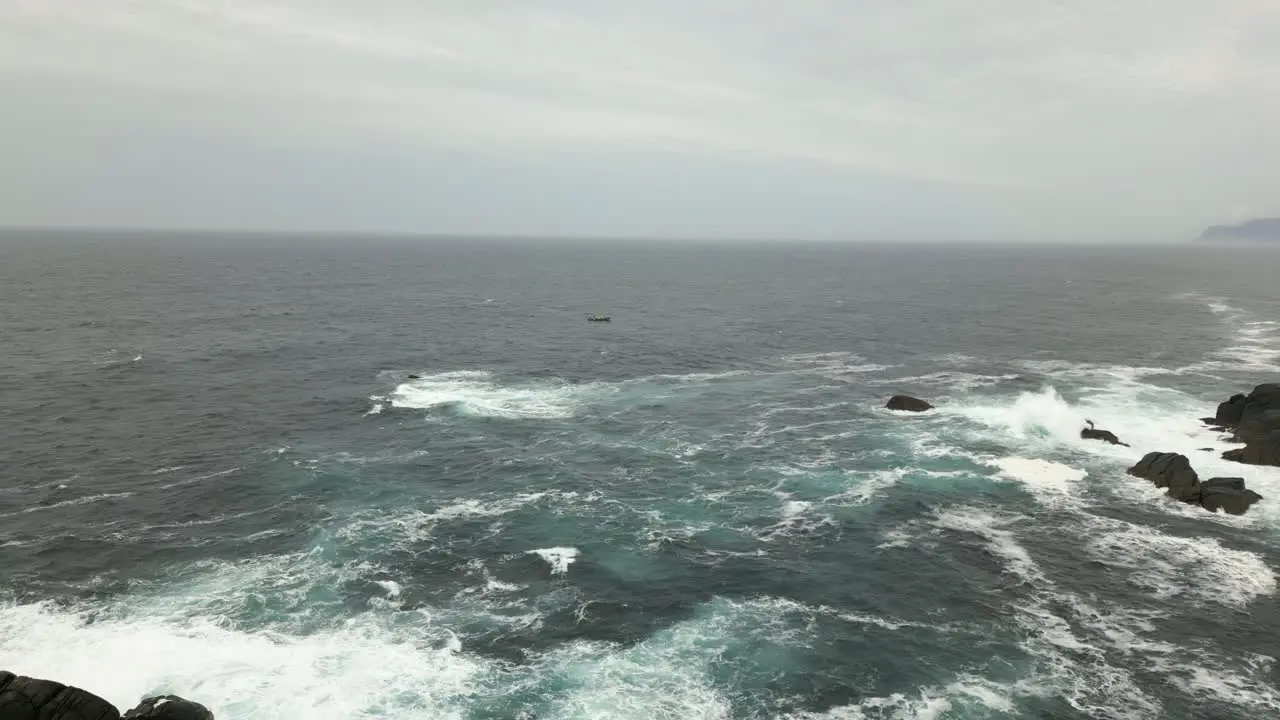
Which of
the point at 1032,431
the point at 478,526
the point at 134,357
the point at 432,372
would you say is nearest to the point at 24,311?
the point at 134,357

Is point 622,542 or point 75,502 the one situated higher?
point 75,502

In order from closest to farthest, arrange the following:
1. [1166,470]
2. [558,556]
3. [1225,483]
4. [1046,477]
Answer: [558,556], [1225,483], [1166,470], [1046,477]

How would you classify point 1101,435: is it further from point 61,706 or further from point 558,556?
point 61,706

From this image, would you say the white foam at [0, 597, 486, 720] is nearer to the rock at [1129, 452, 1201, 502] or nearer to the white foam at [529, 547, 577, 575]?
the white foam at [529, 547, 577, 575]

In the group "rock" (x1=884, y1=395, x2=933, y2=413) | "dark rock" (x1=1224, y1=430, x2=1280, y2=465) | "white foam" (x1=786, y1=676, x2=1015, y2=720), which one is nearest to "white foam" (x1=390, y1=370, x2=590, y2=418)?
"rock" (x1=884, y1=395, x2=933, y2=413)

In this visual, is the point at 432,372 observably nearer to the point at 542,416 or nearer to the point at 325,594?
the point at 542,416

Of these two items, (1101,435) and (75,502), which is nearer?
(75,502)

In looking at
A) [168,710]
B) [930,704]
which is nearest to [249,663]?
[168,710]
